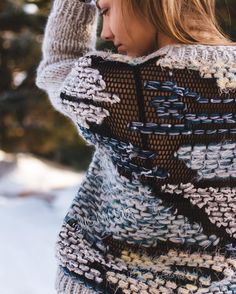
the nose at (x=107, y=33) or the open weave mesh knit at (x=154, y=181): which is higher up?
the nose at (x=107, y=33)

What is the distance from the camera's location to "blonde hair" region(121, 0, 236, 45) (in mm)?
764

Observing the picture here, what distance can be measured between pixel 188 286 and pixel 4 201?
2362 millimetres

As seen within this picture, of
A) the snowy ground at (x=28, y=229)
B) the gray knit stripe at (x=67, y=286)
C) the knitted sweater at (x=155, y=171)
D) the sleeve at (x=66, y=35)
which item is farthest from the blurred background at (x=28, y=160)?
the gray knit stripe at (x=67, y=286)

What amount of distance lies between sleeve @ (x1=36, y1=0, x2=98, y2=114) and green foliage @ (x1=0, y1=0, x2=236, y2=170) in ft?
5.36

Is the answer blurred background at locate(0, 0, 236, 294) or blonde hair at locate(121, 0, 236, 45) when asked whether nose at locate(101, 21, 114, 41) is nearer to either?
blonde hair at locate(121, 0, 236, 45)

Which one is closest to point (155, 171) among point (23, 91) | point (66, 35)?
point (66, 35)

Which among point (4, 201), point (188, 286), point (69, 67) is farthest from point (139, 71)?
point (4, 201)

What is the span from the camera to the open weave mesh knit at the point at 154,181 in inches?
29.4

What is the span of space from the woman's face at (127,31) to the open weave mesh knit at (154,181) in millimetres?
66

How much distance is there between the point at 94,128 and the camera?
2.55 feet

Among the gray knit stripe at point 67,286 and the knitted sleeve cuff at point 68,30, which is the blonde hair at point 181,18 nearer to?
the knitted sleeve cuff at point 68,30

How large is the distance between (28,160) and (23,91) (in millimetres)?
1388

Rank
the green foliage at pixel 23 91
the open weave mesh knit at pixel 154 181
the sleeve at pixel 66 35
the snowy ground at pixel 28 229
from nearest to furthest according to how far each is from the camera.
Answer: the open weave mesh knit at pixel 154 181, the sleeve at pixel 66 35, the snowy ground at pixel 28 229, the green foliage at pixel 23 91

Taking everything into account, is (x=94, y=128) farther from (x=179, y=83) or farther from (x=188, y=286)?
(x=188, y=286)
